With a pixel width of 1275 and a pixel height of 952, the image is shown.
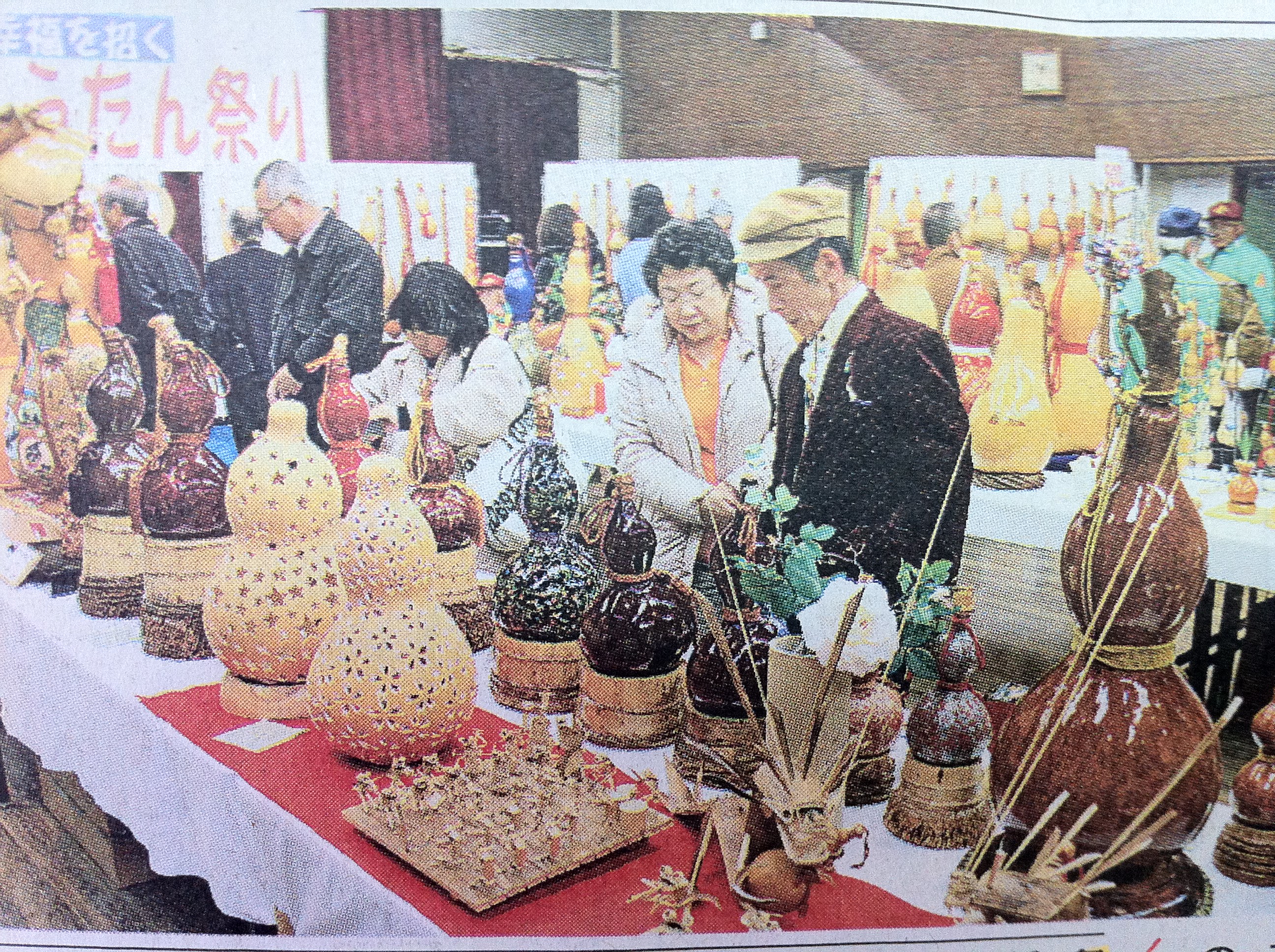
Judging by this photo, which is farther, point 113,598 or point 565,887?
point 113,598

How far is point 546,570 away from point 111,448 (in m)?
0.49

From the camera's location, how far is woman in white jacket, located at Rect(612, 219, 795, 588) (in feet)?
3.58

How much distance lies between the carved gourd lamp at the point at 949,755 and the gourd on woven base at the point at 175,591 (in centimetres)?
76

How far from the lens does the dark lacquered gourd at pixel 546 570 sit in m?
1.15

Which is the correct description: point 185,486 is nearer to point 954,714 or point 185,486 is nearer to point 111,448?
point 111,448

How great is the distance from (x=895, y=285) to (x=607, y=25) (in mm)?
390

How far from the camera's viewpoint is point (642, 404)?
1118mm

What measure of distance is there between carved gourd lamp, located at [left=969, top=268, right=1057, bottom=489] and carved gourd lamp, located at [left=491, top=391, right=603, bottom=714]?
1.41 feet

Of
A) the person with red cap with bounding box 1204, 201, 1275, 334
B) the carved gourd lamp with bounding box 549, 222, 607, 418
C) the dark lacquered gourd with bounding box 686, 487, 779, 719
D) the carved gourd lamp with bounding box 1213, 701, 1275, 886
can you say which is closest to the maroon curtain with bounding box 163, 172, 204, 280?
the carved gourd lamp with bounding box 549, 222, 607, 418

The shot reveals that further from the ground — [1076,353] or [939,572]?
[1076,353]

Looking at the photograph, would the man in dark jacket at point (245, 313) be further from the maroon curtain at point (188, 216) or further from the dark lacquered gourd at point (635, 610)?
the dark lacquered gourd at point (635, 610)

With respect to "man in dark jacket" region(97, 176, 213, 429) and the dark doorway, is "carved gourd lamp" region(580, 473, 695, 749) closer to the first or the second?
the dark doorway

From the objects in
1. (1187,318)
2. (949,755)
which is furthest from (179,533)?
(1187,318)

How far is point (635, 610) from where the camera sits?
111 cm
